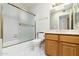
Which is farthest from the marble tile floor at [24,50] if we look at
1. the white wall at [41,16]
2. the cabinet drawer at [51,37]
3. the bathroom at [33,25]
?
the white wall at [41,16]

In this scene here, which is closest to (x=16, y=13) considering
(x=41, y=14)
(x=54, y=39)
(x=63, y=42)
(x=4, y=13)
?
(x=4, y=13)

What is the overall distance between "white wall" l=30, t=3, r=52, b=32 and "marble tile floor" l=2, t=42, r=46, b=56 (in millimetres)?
424

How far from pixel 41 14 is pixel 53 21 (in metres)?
0.36

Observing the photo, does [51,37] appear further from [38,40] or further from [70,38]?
[70,38]

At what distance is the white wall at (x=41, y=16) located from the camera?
92.4 inches

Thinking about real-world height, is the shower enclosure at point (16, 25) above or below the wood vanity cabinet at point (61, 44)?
above

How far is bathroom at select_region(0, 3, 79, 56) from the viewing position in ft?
7.46

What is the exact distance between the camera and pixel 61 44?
199 centimetres

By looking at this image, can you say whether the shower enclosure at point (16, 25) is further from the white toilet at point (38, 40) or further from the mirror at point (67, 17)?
the mirror at point (67, 17)

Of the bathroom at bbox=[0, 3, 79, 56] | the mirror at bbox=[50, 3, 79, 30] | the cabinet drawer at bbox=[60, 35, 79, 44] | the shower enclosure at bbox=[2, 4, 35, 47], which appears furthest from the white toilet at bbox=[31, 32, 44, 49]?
the cabinet drawer at bbox=[60, 35, 79, 44]

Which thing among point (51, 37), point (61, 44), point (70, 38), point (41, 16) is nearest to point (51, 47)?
point (51, 37)

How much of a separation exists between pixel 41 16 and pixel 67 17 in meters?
0.55

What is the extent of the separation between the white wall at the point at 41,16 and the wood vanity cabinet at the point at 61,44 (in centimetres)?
20

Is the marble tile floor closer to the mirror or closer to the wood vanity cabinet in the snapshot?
the wood vanity cabinet
